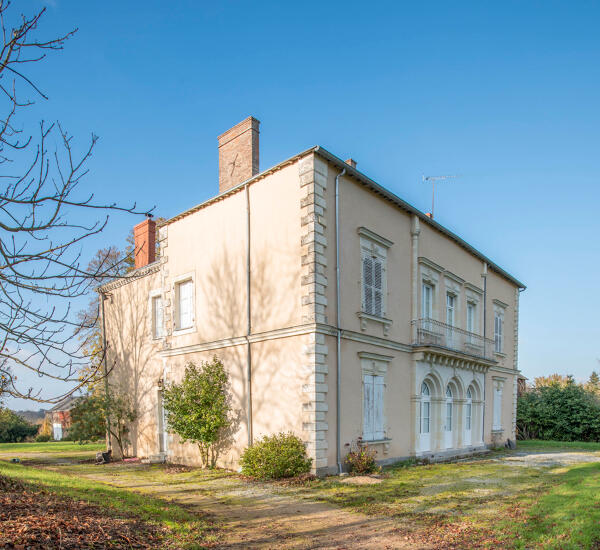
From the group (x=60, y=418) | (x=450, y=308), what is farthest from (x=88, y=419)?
(x=60, y=418)

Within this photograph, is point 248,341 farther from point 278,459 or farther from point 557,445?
point 557,445

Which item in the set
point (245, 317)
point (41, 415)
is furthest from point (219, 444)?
point (41, 415)

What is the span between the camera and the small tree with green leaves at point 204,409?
14.3m

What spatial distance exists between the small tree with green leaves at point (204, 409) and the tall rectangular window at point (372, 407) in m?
3.86

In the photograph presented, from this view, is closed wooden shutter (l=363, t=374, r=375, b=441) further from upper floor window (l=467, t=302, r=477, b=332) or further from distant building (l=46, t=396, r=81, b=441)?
distant building (l=46, t=396, r=81, b=441)

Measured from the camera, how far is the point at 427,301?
18109 mm

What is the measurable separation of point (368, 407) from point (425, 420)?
12.7 ft

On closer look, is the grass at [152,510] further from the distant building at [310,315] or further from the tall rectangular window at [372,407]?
the tall rectangular window at [372,407]

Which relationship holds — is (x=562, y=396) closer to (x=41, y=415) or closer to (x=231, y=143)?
(x=231, y=143)

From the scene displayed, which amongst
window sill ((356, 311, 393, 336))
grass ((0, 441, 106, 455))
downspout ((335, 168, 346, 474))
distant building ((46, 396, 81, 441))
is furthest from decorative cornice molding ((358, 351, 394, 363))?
distant building ((46, 396, 81, 441))

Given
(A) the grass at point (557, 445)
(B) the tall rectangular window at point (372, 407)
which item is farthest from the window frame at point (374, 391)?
(A) the grass at point (557, 445)

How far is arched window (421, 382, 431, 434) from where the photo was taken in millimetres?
16547

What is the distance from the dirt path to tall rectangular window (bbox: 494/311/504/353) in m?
16.6

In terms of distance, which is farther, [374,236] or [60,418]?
[60,418]
